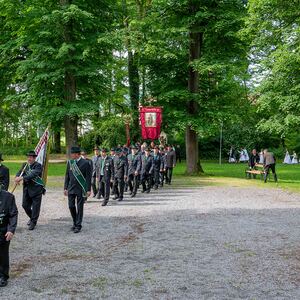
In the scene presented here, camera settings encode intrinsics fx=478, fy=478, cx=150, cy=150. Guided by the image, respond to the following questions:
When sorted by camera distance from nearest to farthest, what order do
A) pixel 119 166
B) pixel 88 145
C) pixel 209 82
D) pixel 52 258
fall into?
pixel 52 258 < pixel 119 166 < pixel 209 82 < pixel 88 145

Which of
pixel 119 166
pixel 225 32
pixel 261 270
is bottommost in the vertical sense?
pixel 261 270

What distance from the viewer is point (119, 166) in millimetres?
16703

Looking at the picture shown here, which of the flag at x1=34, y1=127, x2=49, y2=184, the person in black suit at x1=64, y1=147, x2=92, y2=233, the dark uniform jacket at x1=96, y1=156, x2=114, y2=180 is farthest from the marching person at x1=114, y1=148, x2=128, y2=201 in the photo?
the person in black suit at x1=64, y1=147, x2=92, y2=233

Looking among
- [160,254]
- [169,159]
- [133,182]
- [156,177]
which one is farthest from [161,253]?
[169,159]

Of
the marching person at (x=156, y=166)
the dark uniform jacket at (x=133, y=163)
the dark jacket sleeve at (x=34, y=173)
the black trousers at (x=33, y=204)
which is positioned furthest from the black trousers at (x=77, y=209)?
the marching person at (x=156, y=166)

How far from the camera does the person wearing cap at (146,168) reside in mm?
19141

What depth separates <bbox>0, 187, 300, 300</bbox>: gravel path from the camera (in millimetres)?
6539

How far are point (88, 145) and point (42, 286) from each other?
3662 centimetres

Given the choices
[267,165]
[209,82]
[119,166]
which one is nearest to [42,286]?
[119,166]

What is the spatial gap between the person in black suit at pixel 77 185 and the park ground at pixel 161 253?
381 millimetres

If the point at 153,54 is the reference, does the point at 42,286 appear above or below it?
below

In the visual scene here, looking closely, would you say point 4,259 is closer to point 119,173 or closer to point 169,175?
point 119,173

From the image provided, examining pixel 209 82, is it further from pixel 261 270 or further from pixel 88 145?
pixel 261 270

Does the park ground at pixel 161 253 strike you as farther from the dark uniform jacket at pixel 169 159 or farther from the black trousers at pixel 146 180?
the dark uniform jacket at pixel 169 159
